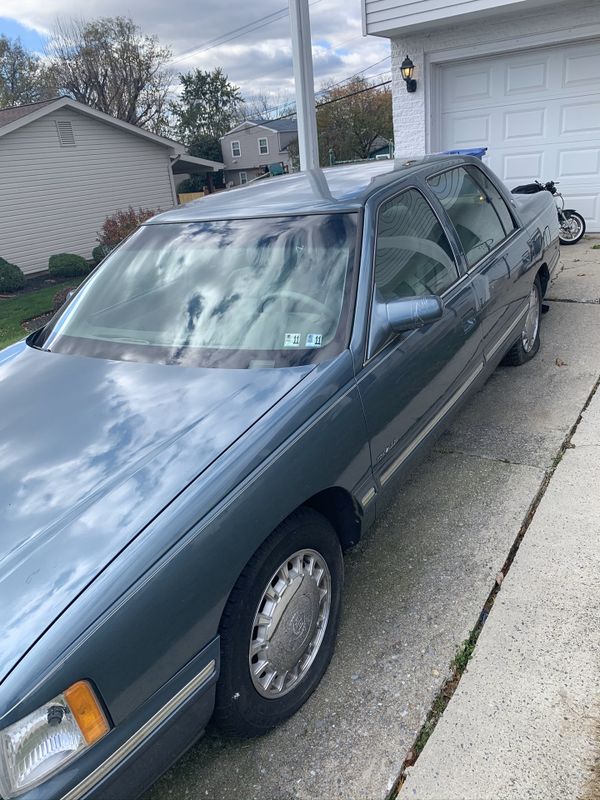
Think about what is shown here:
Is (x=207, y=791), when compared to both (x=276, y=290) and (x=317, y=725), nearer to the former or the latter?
(x=317, y=725)

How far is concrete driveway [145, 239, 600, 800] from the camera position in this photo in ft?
6.68

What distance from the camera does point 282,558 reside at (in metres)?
2.03

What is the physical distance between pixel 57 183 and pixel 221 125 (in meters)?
45.7

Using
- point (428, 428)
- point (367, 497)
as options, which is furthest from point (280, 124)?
point (367, 497)

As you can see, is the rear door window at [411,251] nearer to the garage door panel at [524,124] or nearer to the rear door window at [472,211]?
the rear door window at [472,211]

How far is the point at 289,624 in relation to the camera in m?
2.10

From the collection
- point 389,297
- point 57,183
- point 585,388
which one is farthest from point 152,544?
point 57,183

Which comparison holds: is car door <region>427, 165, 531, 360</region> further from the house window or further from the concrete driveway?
the house window

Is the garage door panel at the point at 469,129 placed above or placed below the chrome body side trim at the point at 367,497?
above

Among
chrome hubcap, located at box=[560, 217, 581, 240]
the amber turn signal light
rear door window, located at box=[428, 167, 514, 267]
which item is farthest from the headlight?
chrome hubcap, located at box=[560, 217, 581, 240]

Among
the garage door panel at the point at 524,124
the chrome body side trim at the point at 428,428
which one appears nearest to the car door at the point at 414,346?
the chrome body side trim at the point at 428,428

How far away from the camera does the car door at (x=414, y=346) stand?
8.38 feet

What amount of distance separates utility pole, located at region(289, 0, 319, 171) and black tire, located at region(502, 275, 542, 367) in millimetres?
3348

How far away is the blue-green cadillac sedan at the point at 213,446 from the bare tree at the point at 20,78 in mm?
41899
